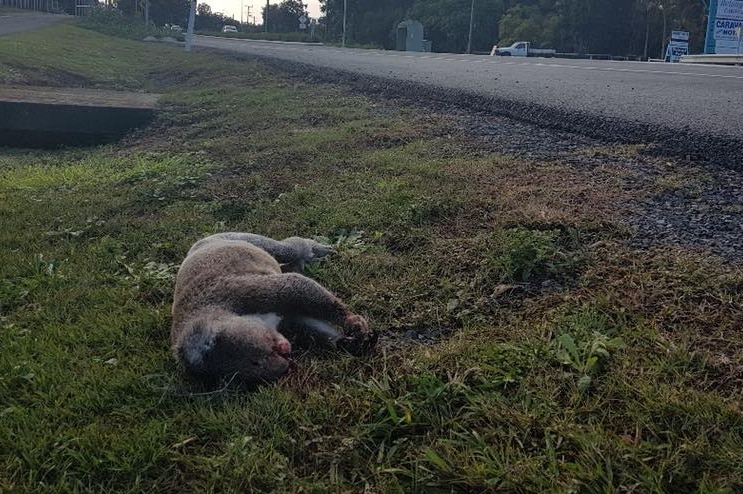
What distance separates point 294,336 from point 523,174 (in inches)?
106

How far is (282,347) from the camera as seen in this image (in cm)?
296

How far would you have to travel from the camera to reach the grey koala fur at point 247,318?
2.89 meters

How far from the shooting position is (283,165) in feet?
23.2

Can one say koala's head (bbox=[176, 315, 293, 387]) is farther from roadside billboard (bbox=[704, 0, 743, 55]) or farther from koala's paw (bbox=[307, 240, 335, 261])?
roadside billboard (bbox=[704, 0, 743, 55])

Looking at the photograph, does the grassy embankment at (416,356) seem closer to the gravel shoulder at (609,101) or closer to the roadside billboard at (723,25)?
the gravel shoulder at (609,101)

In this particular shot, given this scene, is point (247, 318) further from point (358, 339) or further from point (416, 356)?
point (416, 356)

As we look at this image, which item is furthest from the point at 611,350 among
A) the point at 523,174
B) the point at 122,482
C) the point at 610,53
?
the point at 610,53

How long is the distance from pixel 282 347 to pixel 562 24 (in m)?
62.6

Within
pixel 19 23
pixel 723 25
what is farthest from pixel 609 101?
pixel 19 23

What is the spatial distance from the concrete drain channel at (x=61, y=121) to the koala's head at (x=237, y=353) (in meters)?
8.60

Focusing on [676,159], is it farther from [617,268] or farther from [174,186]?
[174,186]

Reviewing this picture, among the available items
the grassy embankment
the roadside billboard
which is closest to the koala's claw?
the grassy embankment

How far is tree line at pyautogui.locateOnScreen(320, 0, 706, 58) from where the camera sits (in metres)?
55.6

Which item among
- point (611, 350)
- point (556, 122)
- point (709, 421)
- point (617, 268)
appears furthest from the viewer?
point (556, 122)
